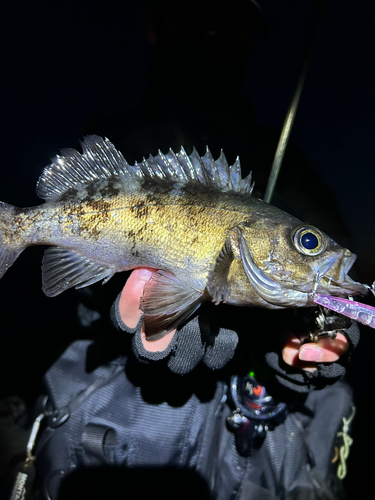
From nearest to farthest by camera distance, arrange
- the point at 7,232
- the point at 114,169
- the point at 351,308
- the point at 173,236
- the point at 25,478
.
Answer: the point at 351,308, the point at 173,236, the point at 7,232, the point at 114,169, the point at 25,478

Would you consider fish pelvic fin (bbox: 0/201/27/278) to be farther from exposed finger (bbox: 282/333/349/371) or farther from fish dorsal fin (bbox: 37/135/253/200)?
exposed finger (bbox: 282/333/349/371)

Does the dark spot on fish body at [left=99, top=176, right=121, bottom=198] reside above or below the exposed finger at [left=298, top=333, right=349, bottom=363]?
above

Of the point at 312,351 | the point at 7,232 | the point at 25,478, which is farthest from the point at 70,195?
the point at 25,478

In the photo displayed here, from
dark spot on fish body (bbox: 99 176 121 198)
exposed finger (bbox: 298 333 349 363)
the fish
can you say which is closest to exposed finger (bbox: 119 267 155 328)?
the fish

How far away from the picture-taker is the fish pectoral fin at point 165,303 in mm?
1158

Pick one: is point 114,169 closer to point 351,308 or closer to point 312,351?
point 351,308

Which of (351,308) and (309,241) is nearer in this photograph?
(351,308)

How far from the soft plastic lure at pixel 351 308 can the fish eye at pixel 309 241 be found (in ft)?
0.66

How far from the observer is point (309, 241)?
44.1 inches

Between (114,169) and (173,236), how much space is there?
584mm

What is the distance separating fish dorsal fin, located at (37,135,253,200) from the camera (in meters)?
1.38

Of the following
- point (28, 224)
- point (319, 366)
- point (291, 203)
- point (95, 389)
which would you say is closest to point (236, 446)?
point (319, 366)

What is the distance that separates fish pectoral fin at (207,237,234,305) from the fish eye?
0.30 m

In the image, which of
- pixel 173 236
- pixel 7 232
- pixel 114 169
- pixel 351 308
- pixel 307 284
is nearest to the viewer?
pixel 351 308
